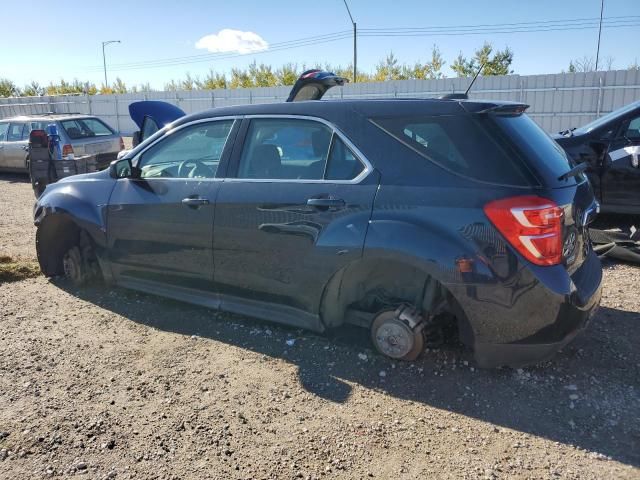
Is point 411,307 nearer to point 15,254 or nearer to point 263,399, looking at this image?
point 263,399

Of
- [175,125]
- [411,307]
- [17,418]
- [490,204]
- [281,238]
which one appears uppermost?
[175,125]

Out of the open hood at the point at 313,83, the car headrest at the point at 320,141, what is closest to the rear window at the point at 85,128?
the open hood at the point at 313,83

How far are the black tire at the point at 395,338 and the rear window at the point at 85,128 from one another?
1050 centimetres

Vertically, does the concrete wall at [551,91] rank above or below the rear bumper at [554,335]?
above

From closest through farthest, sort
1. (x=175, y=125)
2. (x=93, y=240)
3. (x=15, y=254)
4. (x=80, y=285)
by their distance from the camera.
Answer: (x=175, y=125)
(x=93, y=240)
(x=80, y=285)
(x=15, y=254)

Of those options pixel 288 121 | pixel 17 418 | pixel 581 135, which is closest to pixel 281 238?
pixel 288 121

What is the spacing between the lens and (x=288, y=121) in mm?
3525

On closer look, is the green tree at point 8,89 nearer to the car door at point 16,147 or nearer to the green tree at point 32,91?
the green tree at point 32,91

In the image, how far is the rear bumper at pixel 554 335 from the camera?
282cm

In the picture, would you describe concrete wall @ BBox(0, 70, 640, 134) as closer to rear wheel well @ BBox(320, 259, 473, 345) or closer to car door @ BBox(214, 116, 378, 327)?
car door @ BBox(214, 116, 378, 327)

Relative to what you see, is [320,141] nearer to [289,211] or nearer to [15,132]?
[289,211]

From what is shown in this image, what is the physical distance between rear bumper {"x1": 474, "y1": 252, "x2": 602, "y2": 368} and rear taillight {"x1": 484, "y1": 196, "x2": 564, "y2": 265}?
0.26 metres

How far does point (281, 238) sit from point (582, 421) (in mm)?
2040

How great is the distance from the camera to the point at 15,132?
13.6m
